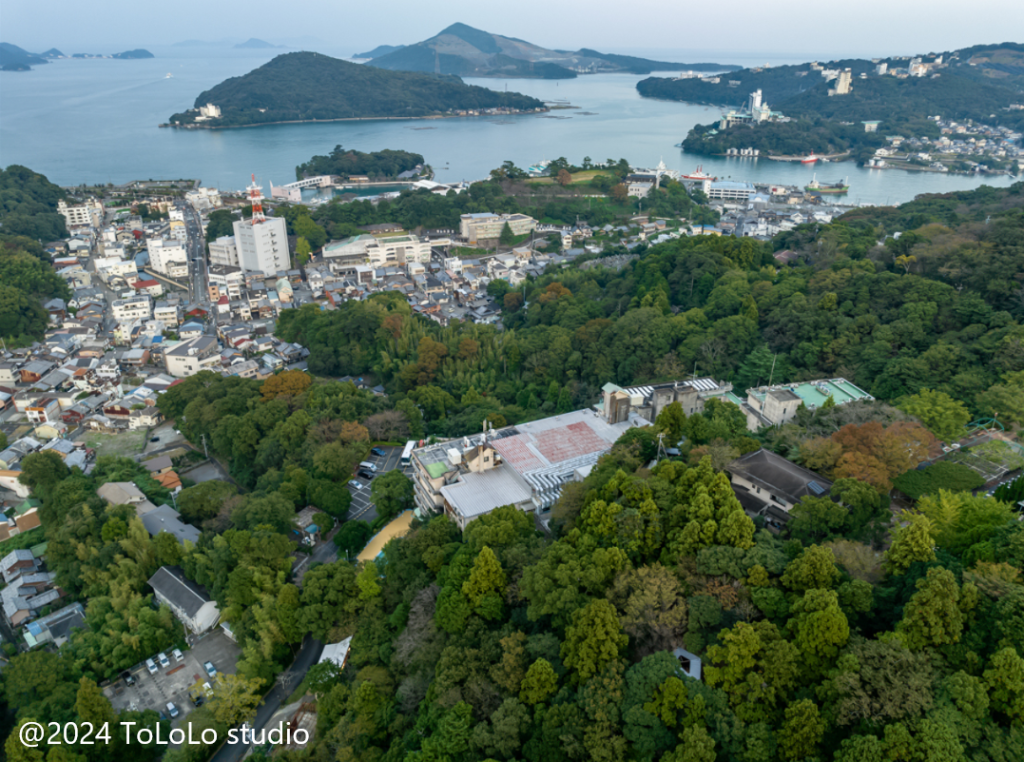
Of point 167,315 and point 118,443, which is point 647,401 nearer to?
point 118,443

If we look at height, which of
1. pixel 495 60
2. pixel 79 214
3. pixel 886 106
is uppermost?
pixel 495 60

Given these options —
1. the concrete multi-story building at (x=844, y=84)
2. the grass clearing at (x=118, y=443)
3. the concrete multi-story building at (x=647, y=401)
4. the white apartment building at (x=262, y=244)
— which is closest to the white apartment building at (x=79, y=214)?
the white apartment building at (x=262, y=244)

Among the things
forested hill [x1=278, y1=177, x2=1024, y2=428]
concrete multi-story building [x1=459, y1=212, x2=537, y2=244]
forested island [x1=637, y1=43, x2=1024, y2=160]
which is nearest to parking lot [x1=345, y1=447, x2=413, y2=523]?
forested hill [x1=278, y1=177, x2=1024, y2=428]

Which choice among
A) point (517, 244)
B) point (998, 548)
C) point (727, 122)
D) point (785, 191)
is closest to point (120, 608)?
point (998, 548)

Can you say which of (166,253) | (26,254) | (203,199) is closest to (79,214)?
(203,199)

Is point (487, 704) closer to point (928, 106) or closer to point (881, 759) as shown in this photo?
point (881, 759)

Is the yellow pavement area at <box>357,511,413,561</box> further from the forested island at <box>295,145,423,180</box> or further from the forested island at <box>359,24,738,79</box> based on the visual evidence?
the forested island at <box>359,24,738,79</box>

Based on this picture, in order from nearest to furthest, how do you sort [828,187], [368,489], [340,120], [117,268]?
[368,489] → [117,268] → [828,187] → [340,120]
